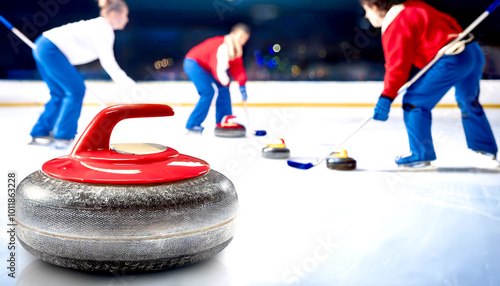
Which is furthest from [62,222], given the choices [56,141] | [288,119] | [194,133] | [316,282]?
[288,119]

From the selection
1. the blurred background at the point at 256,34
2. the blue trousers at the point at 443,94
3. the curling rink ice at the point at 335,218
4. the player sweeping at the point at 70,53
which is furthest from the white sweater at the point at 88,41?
the blurred background at the point at 256,34

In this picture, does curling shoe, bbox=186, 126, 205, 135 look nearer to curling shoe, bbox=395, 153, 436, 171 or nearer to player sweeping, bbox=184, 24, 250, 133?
player sweeping, bbox=184, 24, 250, 133

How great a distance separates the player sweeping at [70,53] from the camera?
2945 millimetres

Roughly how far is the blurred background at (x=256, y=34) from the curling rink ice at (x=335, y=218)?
9.66 feet

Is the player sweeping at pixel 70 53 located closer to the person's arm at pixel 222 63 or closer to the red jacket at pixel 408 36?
the person's arm at pixel 222 63

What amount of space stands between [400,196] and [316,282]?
101 centimetres

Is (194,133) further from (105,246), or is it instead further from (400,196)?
(105,246)

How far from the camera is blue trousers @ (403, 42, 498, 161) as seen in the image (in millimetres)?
2348

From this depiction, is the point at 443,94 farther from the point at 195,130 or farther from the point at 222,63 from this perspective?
the point at 195,130

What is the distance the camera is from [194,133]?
3.97 meters

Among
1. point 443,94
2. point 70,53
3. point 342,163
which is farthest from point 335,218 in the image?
point 70,53

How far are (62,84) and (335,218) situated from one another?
2232 mm

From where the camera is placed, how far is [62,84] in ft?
9.96

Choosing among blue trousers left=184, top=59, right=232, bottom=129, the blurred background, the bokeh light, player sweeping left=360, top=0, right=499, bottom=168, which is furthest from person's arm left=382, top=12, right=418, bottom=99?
the bokeh light
